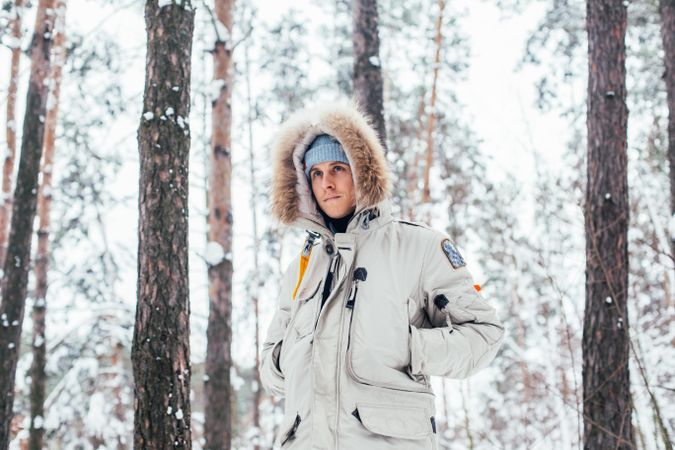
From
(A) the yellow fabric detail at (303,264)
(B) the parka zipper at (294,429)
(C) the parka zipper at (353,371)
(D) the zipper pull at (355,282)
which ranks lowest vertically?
(B) the parka zipper at (294,429)

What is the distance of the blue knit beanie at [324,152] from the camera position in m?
2.64

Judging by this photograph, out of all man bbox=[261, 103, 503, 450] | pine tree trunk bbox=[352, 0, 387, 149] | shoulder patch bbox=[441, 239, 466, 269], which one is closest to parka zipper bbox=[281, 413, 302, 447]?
man bbox=[261, 103, 503, 450]

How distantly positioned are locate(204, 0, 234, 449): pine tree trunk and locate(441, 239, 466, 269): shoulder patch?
19.1 ft

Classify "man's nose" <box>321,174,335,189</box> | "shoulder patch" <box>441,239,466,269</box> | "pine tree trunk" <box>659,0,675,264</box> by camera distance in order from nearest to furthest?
1. "shoulder patch" <box>441,239,466,269</box>
2. "man's nose" <box>321,174,335,189</box>
3. "pine tree trunk" <box>659,0,675,264</box>

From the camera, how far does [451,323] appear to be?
221cm

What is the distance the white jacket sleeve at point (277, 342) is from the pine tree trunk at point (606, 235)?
2.91m

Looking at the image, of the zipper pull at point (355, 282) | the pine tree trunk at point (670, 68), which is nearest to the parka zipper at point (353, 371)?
the zipper pull at point (355, 282)

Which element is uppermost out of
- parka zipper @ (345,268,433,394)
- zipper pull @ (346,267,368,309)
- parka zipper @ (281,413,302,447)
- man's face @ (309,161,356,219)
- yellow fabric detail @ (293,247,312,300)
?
man's face @ (309,161,356,219)

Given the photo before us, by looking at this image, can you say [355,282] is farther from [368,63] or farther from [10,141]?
[10,141]

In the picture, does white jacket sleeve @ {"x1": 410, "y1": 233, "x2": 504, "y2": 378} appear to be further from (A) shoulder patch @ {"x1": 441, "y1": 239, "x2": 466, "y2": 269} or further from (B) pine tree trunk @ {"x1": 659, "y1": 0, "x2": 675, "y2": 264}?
(B) pine tree trunk @ {"x1": 659, "y1": 0, "x2": 675, "y2": 264}

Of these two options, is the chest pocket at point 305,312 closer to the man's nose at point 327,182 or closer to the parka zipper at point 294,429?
the parka zipper at point 294,429

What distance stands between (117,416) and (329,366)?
11.9m

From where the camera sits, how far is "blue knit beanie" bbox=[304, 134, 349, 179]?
2.64 meters

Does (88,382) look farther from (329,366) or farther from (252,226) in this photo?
(329,366)
